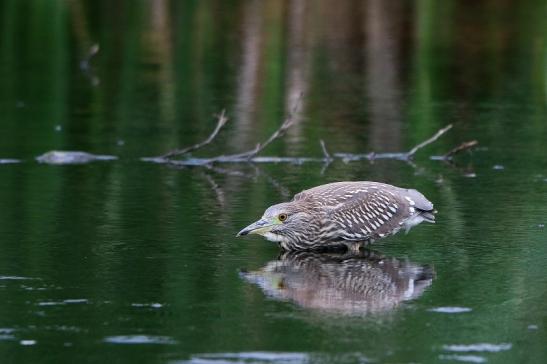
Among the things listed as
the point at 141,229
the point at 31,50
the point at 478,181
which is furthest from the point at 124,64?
the point at 141,229

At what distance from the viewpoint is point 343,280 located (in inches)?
343

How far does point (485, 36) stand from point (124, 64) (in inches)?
284

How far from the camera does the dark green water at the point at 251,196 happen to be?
7.45 m

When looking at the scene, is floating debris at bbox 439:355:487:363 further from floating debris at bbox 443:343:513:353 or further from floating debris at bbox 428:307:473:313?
floating debris at bbox 428:307:473:313

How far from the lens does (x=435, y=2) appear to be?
102 ft

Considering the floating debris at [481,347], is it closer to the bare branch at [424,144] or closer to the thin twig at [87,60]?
the bare branch at [424,144]

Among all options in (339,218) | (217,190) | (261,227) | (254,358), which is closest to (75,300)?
(254,358)

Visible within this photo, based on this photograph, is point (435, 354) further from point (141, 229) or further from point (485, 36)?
point (485, 36)

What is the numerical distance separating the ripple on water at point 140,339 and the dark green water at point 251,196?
0.02 m

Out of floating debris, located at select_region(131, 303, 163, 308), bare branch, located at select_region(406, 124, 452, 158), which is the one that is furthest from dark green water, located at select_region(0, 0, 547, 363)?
bare branch, located at select_region(406, 124, 452, 158)

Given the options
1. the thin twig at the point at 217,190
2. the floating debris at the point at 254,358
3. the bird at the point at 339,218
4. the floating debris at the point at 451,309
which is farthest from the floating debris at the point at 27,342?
the thin twig at the point at 217,190

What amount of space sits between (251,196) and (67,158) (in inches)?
88.1

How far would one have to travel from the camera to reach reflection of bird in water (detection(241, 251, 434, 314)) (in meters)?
8.12

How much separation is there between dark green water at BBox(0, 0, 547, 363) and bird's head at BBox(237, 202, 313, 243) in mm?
181
